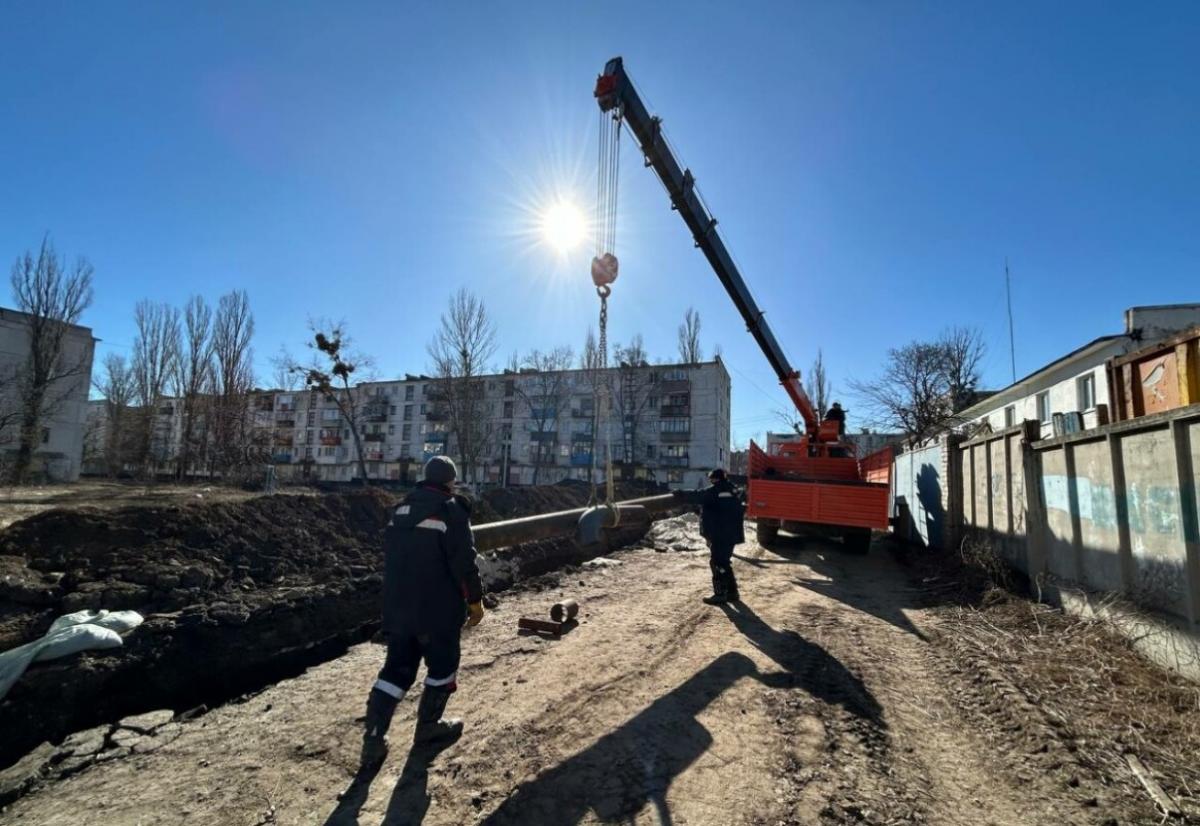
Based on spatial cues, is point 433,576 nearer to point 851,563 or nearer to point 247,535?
point 247,535

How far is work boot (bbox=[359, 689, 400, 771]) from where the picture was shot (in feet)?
10.4

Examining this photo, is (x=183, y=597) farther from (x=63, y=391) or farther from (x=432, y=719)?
(x=63, y=391)

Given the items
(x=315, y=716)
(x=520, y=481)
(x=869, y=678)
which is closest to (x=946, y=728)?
(x=869, y=678)

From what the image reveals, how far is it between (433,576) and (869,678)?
3.75m

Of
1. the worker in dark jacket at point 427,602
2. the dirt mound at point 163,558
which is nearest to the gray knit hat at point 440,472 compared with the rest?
the worker in dark jacket at point 427,602

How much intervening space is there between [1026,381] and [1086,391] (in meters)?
3.13

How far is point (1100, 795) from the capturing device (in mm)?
2859

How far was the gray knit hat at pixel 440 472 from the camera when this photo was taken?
3.74 meters

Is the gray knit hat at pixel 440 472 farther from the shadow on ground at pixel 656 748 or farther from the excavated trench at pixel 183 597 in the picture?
the excavated trench at pixel 183 597

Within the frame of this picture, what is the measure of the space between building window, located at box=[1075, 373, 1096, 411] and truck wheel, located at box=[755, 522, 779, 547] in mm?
16687

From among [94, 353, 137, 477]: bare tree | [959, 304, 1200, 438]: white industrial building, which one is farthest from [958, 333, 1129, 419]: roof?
[94, 353, 137, 477]: bare tree

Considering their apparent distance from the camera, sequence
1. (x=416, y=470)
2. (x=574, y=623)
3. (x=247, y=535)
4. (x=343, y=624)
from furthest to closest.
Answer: (x=416, y=470) < (x=247, y=535) < (x=343, y=624) < (x=574, y=623)

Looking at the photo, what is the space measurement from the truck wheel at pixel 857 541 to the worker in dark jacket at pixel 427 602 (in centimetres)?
964

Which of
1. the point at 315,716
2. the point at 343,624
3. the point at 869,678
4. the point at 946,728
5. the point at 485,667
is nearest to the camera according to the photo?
the point at 946,728
